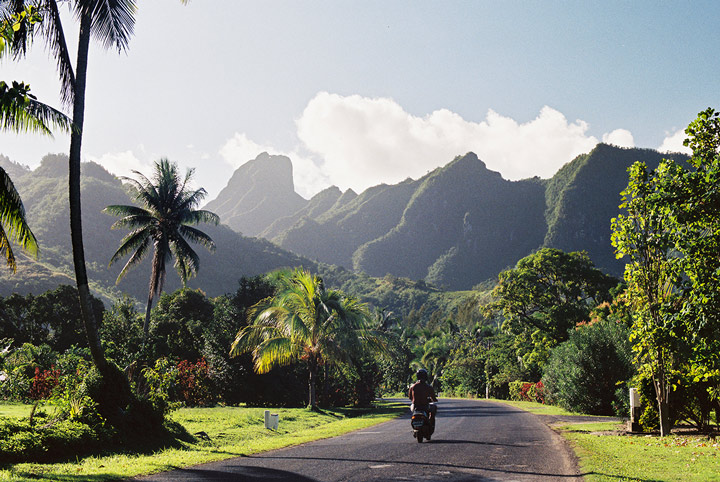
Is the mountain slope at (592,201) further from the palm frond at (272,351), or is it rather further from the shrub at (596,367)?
the palm frond at (272,351)

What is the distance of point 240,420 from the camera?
63.4 feet

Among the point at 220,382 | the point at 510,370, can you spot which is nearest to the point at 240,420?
the point at 220,382

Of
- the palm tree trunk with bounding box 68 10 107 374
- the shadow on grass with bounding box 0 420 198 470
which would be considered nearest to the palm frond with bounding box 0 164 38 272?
the palm tree trunk with bounding box 68 10 107 374

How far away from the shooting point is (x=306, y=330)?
86.0 ft

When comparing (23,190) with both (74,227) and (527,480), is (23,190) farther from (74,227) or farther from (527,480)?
(527,480)

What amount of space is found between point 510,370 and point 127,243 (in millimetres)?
37703

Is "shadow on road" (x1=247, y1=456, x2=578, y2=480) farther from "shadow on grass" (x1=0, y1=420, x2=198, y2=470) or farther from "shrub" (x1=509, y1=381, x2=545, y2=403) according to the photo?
"shrub" (x1=509, y1=381, x2=545, y2=403)

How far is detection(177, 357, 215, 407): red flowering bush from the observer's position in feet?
83.3

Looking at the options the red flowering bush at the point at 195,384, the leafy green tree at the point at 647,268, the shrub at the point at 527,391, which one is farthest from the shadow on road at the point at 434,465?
the shrub at the point at 527,391

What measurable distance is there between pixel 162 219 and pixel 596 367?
2637 cm

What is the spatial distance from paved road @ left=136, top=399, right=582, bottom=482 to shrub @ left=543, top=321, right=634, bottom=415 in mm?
10977

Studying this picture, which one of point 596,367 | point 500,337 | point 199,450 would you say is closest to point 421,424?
point 199,450

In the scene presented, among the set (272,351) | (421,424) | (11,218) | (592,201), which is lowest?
(421,424)

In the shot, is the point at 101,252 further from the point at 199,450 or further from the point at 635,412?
the point at 635,412
